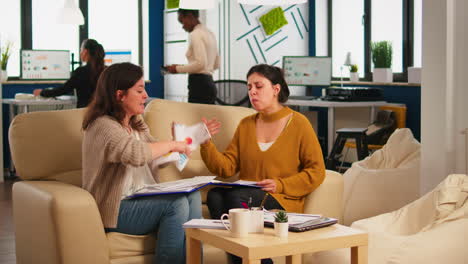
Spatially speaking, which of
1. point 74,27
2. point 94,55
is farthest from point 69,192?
point 74,27

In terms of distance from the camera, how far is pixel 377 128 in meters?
6.78

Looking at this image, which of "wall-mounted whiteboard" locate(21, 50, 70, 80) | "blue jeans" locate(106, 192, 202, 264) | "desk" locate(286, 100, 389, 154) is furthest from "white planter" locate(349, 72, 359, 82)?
"blue jeans" locate(106, 192, 202, 264)

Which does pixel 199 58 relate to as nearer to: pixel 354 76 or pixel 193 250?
pixel 354 76

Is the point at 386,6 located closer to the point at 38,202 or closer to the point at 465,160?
the point at 465,160

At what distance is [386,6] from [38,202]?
5.57 meters

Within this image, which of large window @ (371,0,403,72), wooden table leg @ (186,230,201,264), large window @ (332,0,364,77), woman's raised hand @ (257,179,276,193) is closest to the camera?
wooden table leg @ (186,230,201,264)

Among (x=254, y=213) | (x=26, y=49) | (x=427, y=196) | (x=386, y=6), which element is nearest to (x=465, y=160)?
(x=427, y=196)

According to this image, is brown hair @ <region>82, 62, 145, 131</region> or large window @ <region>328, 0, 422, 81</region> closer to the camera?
brown hair @ <region>82, 62, 145, 131</region>

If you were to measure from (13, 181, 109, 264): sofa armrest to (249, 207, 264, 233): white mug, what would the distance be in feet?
2.41

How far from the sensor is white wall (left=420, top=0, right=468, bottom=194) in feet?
12.4

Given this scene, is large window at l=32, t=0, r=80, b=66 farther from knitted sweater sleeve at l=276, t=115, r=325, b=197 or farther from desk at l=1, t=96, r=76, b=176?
knitted sweater sleeve at l=276, t=115, r=325, b=197

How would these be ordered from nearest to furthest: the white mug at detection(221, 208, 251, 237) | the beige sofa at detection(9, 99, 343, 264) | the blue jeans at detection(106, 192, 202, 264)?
the white mug at detection(221, 208, 251, 237) → the beige sofa at detection(9, 99, 343, 264) → the blue jeans at detection(106, 192, 202, 264)

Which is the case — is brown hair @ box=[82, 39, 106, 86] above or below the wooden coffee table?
above

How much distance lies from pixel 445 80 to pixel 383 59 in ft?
11.8
